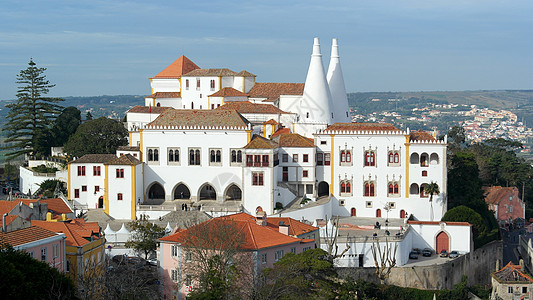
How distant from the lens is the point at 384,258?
158 ft

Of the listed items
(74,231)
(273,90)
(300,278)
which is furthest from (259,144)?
(300,278)

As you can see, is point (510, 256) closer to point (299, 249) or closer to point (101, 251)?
point (299, 249)

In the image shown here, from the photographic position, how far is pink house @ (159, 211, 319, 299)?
39.0m

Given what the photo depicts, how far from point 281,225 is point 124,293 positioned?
1196 cm

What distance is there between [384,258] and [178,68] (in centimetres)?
Result: 3498

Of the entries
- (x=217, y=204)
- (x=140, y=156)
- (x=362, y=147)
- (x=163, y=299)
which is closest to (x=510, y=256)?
(x=362, y=147)

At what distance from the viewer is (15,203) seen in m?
48.0

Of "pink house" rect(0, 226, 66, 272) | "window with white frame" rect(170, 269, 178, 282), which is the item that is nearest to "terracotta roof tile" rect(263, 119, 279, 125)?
"window with white frame" rect(170, 269, 178, 282)

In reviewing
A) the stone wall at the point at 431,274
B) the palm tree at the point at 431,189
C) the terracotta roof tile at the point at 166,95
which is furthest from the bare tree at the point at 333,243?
the terracotta roof tile at the point at 166,95

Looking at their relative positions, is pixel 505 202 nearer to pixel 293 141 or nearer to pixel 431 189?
pixel 431 189

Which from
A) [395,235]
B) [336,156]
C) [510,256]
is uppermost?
[336,156]

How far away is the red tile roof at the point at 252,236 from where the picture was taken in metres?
39.5

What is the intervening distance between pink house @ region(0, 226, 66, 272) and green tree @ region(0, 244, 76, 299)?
2623mm

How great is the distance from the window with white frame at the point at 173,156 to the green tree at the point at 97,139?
9561mm
